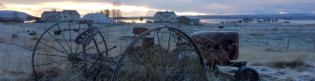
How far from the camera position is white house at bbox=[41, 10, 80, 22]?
66312 millimetres

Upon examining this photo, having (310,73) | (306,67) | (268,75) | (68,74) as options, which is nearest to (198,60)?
(68,74)

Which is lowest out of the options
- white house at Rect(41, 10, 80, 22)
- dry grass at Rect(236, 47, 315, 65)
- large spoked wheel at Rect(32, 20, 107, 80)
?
dry grass at Rect(236, 47, 315, 65)

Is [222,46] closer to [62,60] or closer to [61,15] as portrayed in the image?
[62,60]

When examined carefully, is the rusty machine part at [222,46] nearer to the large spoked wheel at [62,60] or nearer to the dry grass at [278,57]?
the large spoked wheel at [62,60]

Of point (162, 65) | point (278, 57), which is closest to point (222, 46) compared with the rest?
point (162, 65)

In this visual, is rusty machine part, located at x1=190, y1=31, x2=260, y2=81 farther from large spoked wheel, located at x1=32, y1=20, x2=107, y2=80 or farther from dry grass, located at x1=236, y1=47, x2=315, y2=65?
dry grass, located at x1=236, y1=47, x2=315, y2=65

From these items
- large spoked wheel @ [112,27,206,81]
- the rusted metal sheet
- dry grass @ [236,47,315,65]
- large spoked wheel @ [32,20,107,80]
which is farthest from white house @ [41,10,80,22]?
large spoked wheel @ [112,27,206,81]

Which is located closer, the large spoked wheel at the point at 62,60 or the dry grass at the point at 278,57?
the large spoked wheel at the point at 62,60

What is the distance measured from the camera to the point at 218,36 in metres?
5.14

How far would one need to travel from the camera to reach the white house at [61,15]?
66.3 metres

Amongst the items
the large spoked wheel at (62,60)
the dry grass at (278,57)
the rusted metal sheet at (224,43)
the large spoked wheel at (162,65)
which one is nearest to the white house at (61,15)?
the dry grass at (278,57)

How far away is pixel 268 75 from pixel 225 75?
3.65ft

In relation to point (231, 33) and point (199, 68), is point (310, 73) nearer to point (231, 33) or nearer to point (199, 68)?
point (231, 33)

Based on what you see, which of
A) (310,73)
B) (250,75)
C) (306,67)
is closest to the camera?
(250,75)
